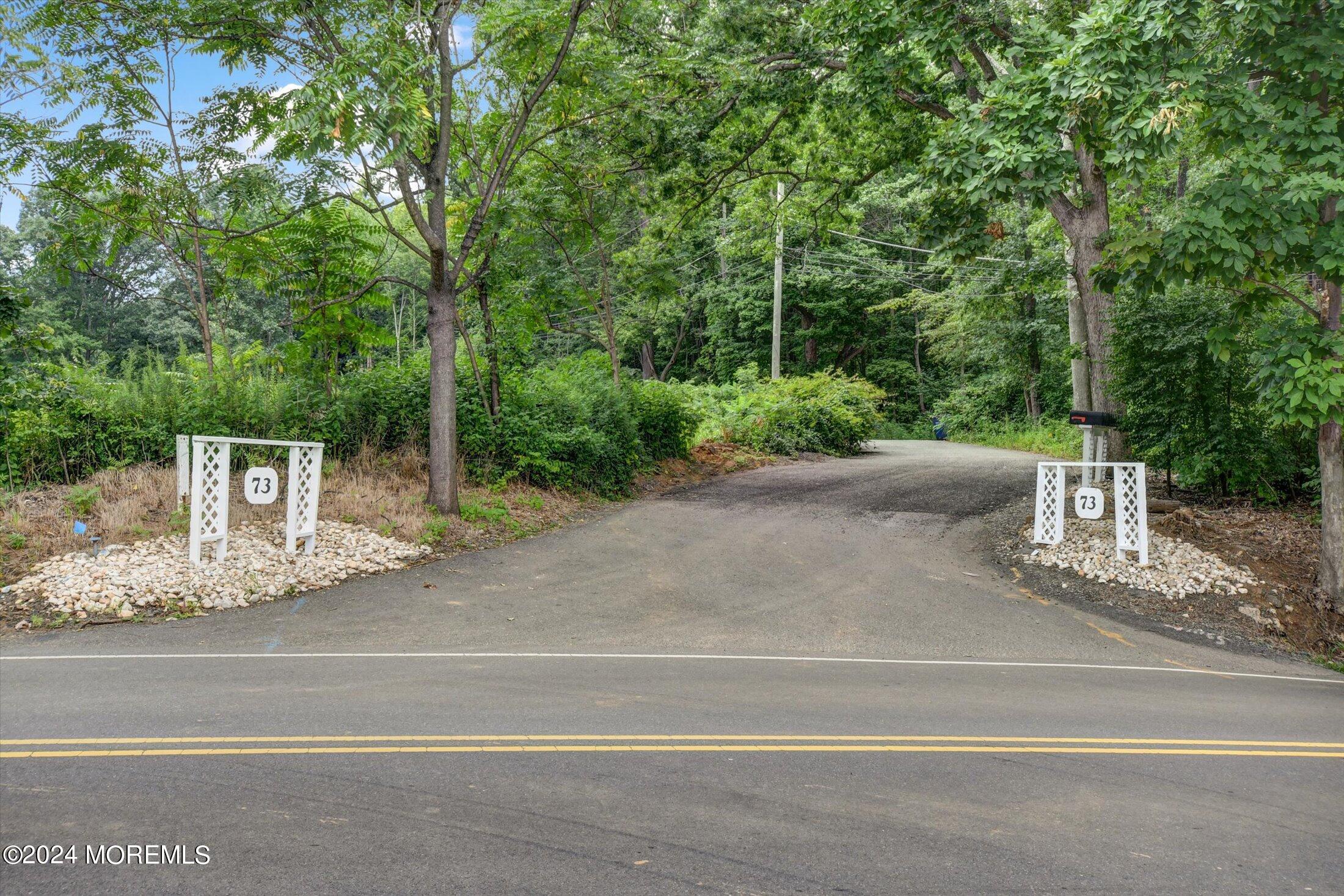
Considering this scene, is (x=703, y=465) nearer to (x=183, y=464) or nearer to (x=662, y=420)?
(x=662, y=420)

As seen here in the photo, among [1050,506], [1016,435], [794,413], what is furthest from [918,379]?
[1050,506]

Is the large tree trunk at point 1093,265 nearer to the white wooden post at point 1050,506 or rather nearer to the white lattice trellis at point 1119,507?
the white lattice trellis at point 1119,507

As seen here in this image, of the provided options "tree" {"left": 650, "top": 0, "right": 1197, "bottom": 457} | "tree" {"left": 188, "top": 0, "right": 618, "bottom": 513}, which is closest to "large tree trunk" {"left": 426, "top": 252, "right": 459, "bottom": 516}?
"tree" {"left": 188, "top": 0, "right": 618, "bottom": 513}

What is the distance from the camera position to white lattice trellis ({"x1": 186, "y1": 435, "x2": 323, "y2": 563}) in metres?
7.89

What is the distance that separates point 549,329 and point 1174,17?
9.62 meters

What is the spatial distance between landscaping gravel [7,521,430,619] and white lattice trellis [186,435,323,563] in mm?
161

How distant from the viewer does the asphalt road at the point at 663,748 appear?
3373 mm

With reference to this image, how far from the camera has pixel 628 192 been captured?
1507 cm

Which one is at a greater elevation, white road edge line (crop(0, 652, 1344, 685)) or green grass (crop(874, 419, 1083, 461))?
green grass (crop(874, 419, 1083, 461))

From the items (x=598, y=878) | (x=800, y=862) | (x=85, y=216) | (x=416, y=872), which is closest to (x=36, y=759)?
(x=416, y=872)

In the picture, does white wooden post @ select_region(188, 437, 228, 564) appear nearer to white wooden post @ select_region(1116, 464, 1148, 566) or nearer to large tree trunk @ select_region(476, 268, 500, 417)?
large tree trunk @ select_region(476, 268, 500, 417)

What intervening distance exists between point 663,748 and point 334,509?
23.2 feet

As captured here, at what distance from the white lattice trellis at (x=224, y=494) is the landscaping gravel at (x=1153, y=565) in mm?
8860

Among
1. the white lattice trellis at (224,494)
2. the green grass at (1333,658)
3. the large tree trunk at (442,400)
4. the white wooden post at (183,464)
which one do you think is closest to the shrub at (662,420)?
the large tree trunk at (442,400)
